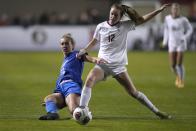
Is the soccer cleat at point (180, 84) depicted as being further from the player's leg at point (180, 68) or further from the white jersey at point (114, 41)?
the white jersey at point (114, 41)

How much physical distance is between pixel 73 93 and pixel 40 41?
24.3 m

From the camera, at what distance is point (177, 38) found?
20375 millimetres

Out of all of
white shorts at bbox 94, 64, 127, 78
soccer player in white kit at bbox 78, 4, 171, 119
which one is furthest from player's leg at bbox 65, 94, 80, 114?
white shorts at bbox 94, 64, 127, 78

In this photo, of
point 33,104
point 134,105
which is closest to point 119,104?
point 134,105

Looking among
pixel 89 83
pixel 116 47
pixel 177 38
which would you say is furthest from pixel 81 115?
pixel 177 38

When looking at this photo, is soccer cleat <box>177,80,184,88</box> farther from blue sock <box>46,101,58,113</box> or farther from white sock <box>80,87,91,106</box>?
white sock <box>80,87,91,106</box>

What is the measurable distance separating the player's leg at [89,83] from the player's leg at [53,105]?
0.71m

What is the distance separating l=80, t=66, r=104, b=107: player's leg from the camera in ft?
40.1

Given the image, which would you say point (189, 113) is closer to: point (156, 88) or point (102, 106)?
point (102, 106)

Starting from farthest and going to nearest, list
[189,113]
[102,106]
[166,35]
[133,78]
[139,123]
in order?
[133,78] < [166,35] < [102,106] < [189,113] < [139,123]

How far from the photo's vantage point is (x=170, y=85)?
2006 cm

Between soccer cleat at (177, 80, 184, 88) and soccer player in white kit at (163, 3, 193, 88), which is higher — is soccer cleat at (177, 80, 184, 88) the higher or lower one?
the lower one

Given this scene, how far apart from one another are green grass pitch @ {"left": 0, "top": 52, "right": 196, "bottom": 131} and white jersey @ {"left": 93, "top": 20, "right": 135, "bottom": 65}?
1.16 m

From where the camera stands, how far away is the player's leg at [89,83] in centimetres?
1222
